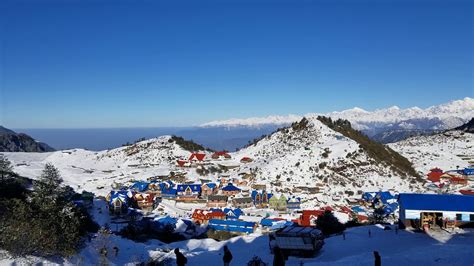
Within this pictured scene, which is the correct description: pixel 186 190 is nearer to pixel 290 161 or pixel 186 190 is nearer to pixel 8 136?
pixel 290 161

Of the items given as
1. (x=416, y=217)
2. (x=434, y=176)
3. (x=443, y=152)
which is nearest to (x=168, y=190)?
(x=416, y=217)

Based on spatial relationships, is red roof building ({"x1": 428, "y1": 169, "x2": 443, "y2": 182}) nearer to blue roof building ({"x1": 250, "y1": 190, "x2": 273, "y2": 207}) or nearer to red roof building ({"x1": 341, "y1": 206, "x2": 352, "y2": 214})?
red roof building ({"x1": 341, "y1": 206, "x2": 352, "y2": 214})

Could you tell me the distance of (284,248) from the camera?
25453 mm

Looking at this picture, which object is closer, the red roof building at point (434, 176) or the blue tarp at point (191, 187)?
the blue tarp at point (191, 187)

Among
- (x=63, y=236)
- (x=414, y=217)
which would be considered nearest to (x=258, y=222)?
(x=414, y=217)

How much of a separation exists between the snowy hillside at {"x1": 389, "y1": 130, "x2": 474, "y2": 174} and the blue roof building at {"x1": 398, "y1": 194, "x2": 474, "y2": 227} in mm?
55625

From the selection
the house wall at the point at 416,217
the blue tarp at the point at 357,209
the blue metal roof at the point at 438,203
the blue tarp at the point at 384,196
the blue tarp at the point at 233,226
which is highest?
the blue metal roof at the point at 438,203

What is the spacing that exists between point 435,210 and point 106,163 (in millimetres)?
80001

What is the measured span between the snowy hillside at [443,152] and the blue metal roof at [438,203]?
55060 mm

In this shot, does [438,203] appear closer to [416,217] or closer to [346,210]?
[416,217]

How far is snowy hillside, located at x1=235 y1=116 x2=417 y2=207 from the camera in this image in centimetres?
5897

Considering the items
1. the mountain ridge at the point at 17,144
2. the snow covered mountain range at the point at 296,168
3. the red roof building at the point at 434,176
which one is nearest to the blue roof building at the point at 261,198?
the snow covered mountain range at the point at 296,168

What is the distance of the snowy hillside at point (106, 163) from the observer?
6906 cm

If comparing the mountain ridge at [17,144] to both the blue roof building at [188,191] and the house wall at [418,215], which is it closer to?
the blue roof building at [188,191]
